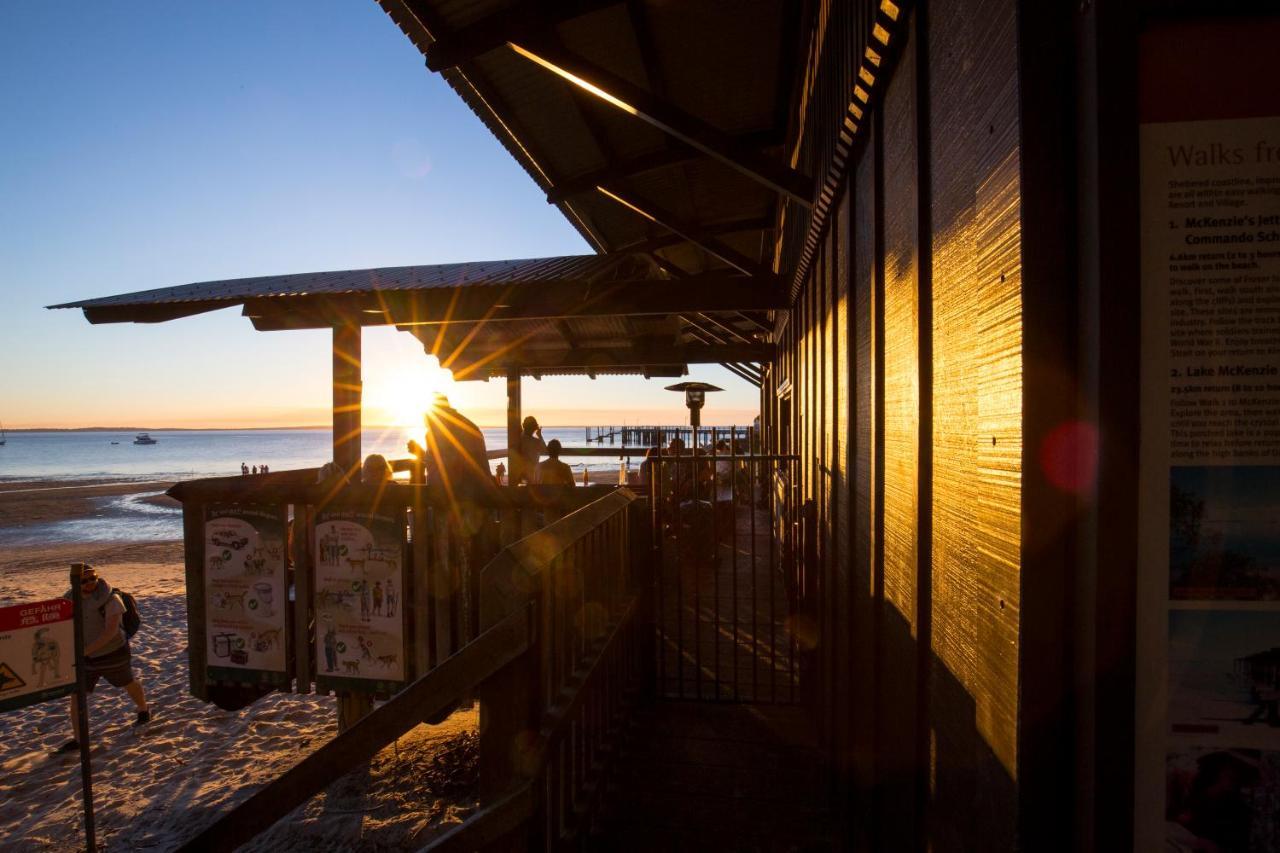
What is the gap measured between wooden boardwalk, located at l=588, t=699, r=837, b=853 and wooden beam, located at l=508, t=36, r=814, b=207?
12.0ft

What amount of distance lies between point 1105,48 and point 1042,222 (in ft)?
0.99

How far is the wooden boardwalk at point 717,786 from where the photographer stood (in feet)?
10.0

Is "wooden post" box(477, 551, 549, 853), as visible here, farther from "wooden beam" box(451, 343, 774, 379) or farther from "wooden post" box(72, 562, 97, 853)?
"wooden beam" box(451, 343, 774, 379)

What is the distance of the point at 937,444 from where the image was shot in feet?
5.27

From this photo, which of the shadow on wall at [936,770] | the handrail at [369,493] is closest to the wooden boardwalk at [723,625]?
the handrail at [369,493]

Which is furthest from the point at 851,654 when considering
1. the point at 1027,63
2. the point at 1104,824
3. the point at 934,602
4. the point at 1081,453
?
the point at 1027,63

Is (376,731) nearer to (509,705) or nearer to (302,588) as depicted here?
(509,705)

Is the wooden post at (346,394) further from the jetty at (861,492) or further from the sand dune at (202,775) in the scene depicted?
the sand dune at (202,775)

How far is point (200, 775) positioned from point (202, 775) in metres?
0.02

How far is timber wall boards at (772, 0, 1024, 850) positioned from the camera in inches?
46.0

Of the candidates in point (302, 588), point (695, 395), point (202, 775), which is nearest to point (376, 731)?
point (302, 588)

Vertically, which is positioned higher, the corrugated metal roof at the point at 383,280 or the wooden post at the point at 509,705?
the corrugated metal roof at the point at 383,280

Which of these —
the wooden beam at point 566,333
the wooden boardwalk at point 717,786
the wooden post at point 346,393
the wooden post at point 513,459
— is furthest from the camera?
the wooden beam at point 566,333

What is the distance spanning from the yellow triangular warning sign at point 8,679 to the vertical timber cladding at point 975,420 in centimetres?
653
